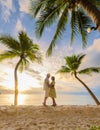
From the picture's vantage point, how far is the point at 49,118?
1238 centimetres

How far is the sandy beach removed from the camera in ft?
35.7

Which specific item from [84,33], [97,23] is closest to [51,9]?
[84,33]

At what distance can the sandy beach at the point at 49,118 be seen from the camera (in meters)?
10.9

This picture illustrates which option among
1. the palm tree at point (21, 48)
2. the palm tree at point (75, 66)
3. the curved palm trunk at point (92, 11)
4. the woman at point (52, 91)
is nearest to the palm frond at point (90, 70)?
the palm tree at point (75, 66)

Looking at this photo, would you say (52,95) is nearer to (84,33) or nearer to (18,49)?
(84,33)

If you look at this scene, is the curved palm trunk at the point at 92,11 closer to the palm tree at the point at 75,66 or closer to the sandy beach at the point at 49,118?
the sandy beach at the point at 49,118

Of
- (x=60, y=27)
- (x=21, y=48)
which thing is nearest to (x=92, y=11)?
(x=60, y=27)

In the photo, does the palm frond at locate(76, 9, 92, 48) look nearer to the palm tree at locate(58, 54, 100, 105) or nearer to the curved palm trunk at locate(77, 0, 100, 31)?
the curved palm trunk at locate(77, 0, 100, 31)

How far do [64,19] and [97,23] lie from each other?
3818 mm

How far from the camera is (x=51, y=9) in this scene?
1675 centimetres

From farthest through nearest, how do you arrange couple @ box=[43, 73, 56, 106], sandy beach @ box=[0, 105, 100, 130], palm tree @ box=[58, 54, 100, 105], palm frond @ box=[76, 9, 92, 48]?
palm tree @ box=[58, 54, 100, 105], palm frond @ box=[76, 9, 92, 48], couple @ box=[43, 73, 56, 106], sandy beach @ box=[0, 105, 100, 130]

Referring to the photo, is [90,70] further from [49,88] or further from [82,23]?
[49,88]

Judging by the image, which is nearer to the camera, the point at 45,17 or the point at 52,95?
the point at 52,95

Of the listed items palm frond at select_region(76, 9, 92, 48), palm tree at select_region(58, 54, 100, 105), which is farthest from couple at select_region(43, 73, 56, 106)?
palm tree at select_region(58, 54, 100, 105)
